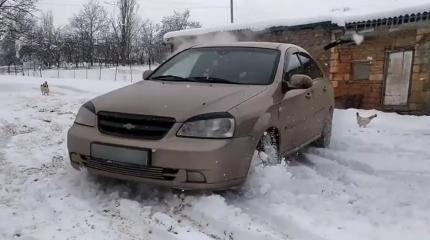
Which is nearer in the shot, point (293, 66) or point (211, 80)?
point (211, 80)

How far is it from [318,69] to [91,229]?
12.6 feet

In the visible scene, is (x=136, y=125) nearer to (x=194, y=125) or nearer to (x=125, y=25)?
(x=194, y=125)

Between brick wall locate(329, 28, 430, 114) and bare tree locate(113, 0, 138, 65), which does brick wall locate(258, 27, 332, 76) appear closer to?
brick wall locate(329, 28, 430, 114)

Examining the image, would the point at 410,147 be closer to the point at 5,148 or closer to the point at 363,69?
the point at 5,148

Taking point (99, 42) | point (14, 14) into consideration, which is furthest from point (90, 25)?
point (14, 14)

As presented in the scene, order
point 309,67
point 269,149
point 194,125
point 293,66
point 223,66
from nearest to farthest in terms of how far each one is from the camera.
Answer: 1. point 194,125
2. point 269,149
3. point 223,66
4. point 293,66
5. point 309,67

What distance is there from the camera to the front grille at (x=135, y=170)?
3277mm

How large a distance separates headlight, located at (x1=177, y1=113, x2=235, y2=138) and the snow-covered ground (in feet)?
1.61

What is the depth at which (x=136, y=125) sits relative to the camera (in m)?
3.38

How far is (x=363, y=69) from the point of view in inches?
454

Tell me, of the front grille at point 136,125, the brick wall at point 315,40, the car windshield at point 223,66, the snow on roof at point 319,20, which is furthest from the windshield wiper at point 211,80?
the brick wall at point 315,40

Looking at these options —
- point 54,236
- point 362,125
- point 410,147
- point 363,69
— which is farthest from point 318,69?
point 363,69

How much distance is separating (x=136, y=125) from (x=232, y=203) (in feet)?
3.18

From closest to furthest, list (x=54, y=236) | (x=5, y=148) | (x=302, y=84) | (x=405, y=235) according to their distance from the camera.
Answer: (x=54, y=236) < (x=405, y=235) < (x=302, y=84) < (x=5, y=148)
